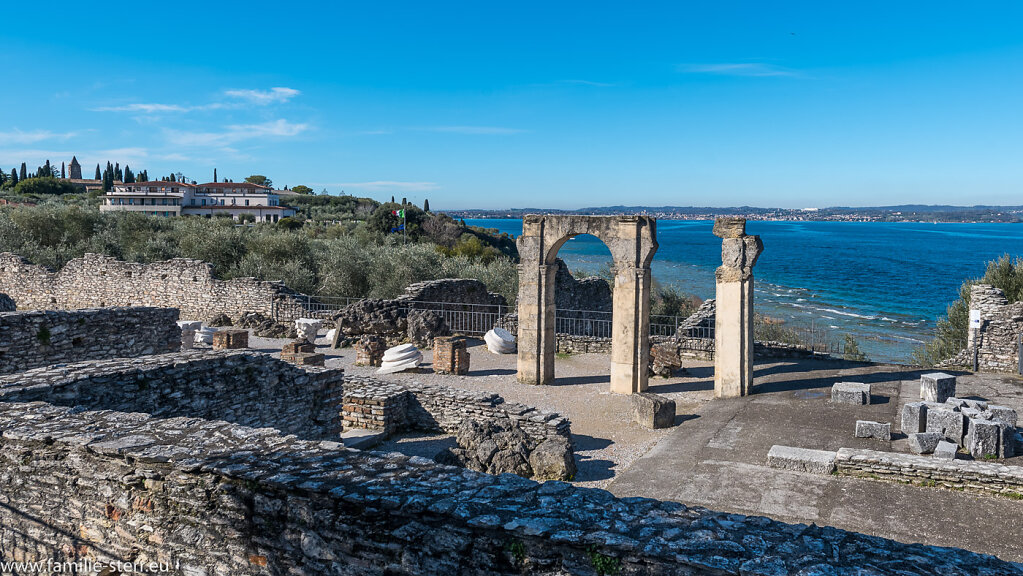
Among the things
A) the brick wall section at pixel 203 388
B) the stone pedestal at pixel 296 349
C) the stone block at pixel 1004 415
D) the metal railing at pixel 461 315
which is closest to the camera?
the brick wall section at pixel 203 388

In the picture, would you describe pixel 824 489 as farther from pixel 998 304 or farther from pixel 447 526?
pixel 998 304

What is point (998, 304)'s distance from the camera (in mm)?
16094

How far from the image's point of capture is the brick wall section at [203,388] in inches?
267

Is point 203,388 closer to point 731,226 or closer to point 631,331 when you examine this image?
point 631,331

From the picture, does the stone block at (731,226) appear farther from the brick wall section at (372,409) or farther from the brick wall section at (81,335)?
the brick wall section at (81,335)

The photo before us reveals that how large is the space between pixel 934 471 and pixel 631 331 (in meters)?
6.55

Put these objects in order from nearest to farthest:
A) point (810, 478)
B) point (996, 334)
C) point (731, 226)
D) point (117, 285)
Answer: point (810, 478)
point (731, 226)
point (996, 334)
point (117, 285)

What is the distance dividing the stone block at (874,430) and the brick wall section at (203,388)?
7935 mm

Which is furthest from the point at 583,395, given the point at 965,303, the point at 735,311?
the point at 965,303

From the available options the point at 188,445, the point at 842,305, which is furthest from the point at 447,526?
the point at 842,305

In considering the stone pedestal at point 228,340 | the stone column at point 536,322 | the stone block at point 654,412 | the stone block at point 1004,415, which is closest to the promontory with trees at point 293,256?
the stone pedestal at point 228,340

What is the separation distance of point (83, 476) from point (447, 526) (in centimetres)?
285

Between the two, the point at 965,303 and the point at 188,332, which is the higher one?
the point at 965,303

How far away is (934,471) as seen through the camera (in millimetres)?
8609
